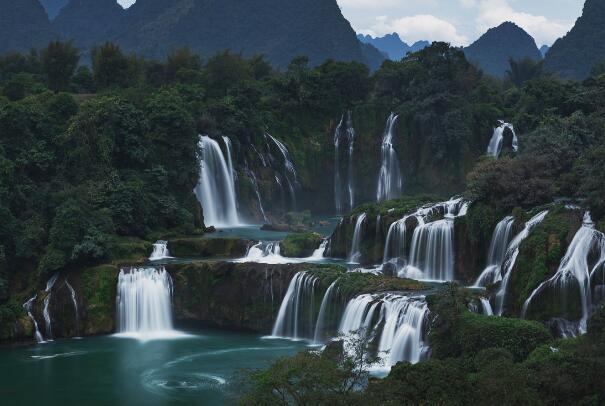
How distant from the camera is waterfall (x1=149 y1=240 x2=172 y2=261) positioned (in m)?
32.3

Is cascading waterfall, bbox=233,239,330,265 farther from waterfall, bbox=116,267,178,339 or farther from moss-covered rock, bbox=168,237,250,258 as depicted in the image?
waterfall, bbox=116,267,178,339

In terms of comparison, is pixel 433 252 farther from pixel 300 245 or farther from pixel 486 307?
pixel 486 307

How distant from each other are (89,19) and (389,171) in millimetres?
111447

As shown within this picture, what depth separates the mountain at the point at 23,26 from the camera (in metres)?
116

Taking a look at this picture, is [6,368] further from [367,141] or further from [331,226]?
[367,141]

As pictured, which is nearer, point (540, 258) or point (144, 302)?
point (540, 258)

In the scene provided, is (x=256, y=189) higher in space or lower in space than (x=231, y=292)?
higher

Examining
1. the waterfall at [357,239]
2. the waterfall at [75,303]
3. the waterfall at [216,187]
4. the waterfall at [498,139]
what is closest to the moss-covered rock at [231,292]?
the waterfall at [75,303]

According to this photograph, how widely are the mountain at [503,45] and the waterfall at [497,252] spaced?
111123 mm

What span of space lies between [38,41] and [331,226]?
84.7 m

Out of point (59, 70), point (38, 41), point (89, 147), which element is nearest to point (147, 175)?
point (89, 147)

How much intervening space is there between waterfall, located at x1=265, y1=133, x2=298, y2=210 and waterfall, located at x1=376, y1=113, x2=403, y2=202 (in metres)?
5.80

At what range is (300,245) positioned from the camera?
110 feet

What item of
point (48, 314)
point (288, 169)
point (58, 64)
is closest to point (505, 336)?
point (48, 314)
